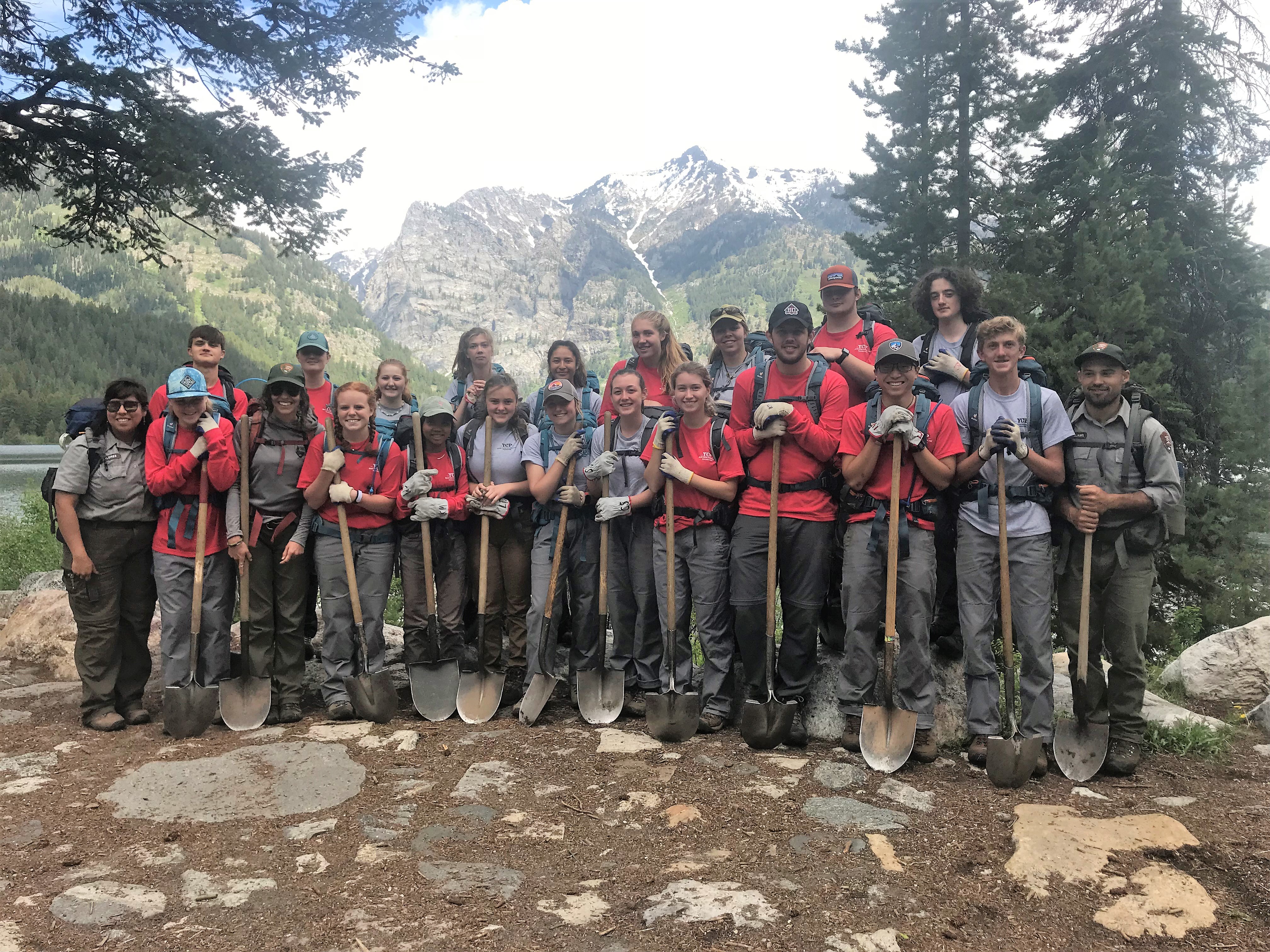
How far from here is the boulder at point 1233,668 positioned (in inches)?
297

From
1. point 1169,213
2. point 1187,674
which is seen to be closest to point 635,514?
point 1187,674

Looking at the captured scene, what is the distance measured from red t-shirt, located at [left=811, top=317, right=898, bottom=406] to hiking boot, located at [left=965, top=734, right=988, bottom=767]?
2466 millimetres

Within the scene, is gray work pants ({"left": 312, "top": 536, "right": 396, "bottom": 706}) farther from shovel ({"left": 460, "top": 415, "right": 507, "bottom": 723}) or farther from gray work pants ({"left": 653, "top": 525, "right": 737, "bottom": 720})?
gray work pants ({"left": 653, "top": 525, "right": 737, "bottom": 720})

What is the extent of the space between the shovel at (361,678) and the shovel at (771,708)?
2744mm

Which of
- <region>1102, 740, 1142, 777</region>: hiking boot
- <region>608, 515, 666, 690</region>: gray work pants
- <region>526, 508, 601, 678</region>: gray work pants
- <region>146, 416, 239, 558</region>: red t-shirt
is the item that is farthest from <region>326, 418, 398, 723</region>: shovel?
<region>1102, 740, 1142, 777</region>: hiking boot

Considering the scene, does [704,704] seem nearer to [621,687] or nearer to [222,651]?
[621,687]

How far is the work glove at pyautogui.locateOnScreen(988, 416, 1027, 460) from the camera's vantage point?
4977mm

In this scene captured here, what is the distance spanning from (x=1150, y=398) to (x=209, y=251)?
226481mm

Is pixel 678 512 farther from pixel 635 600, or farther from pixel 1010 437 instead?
pixel 1010 437

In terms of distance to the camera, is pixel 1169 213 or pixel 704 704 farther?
pixel 1169 213

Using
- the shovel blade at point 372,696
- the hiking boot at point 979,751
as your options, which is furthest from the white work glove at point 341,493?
the hiking boot at point 979,751

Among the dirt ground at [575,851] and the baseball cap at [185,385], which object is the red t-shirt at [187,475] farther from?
the dirt ground at [575,851]

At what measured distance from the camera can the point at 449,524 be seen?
21.6 feet

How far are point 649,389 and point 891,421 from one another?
2.32 meters
